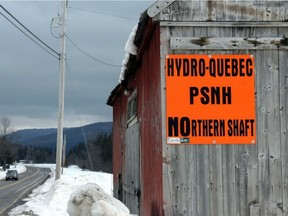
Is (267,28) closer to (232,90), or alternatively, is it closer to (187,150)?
(232,90)

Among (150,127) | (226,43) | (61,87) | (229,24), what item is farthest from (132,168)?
(61,87)

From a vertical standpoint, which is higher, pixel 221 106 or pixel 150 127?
pixel 221 106

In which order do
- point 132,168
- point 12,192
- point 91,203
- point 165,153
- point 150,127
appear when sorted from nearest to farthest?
point 165,153 < point 91,203 < point 150,127 < point 132,168 < point 12,192

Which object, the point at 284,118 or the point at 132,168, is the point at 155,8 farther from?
the point at 132,168

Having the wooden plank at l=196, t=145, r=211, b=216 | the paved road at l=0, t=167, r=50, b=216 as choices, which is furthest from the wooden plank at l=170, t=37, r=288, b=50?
the paved road at l=0, t=167, r=50, b=216

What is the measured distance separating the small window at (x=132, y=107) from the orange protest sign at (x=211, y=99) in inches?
135

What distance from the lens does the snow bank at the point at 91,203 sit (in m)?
7.26

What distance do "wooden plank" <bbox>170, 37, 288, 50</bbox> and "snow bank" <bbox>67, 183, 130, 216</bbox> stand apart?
2.41 metres

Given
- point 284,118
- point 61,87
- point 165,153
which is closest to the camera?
point 165,153

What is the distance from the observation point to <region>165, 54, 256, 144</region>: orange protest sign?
693 centimetres

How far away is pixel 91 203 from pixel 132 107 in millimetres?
3841

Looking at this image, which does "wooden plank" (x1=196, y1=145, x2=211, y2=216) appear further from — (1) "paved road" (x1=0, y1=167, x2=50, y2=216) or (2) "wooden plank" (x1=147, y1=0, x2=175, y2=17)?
(1) "paved road" (x1=0, y1=167, x2=50, y2=216)

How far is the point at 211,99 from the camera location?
7008 millimetres

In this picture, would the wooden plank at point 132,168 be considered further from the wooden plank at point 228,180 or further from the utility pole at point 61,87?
the utility pole at point 61,87
